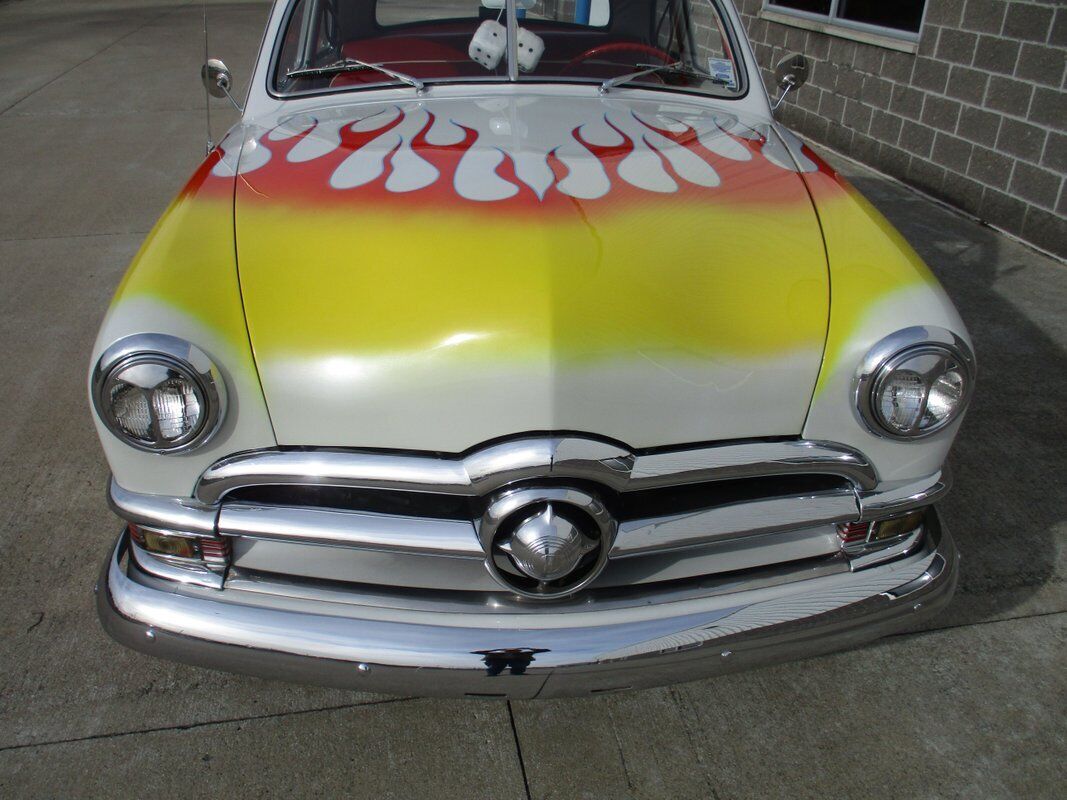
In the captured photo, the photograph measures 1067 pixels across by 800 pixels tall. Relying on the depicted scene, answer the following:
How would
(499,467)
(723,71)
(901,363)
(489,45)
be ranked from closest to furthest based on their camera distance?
(499,467), (901,363), (489,45), (723,71)

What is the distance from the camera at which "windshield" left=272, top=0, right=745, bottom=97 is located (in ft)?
8.91

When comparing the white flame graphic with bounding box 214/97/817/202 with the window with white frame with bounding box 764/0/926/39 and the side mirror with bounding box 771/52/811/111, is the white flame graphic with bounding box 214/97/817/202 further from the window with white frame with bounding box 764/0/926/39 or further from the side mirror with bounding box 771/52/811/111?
the window with white frame with bounding box 764/0/926/39

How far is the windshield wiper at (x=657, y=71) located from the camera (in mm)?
2670

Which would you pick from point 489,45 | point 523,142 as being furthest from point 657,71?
point 523,142

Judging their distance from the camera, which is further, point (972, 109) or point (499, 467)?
point (972, 109)

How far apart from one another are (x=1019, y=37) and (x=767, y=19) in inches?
118

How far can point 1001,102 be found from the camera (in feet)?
16.2

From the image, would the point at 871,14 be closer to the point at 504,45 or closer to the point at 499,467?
the point at 504,45

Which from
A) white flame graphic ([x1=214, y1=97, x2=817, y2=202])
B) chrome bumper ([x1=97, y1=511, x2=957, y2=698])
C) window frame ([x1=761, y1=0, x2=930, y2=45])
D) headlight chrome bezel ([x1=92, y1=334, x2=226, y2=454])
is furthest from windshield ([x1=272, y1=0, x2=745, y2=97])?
window frame ([x1=761, y1=0, x2=930, y2=45])

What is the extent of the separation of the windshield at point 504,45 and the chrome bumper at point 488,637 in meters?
1.61

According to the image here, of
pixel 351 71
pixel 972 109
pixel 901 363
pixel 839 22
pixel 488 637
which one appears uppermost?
pixel 839 22

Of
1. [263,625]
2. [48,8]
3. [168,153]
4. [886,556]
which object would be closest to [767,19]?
[168,153]

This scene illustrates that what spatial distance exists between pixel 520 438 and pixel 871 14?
19.1ft

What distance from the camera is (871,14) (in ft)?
20.4
